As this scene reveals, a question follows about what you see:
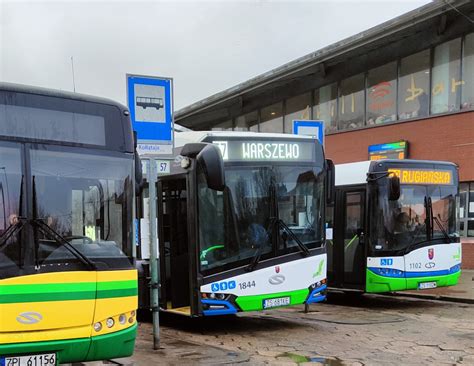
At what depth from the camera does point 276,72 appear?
21953 mm

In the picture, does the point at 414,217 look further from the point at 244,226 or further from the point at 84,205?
the point at 84,205

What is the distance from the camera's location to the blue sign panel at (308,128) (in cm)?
1133

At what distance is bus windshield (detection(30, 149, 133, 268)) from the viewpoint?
15.0 ft

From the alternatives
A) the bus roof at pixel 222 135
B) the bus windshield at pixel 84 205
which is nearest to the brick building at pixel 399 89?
the bus roof at pixel 222 135

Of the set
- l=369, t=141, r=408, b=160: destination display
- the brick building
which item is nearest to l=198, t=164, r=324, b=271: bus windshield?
the brick building

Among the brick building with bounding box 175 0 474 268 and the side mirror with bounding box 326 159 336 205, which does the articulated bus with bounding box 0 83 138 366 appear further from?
the brick building with bounding box 175 0 474 268

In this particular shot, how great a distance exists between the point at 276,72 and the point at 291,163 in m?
14.4

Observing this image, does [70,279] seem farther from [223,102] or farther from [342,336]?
[223,102]

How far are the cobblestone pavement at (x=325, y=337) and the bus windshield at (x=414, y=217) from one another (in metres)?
1.42

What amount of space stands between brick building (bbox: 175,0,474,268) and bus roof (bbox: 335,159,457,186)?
6520 mm

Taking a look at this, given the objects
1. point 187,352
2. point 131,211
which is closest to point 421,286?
point 187,352

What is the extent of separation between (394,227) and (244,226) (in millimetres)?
3952

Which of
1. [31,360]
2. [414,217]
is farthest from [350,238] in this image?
[31,360]

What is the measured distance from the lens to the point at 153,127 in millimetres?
6945
